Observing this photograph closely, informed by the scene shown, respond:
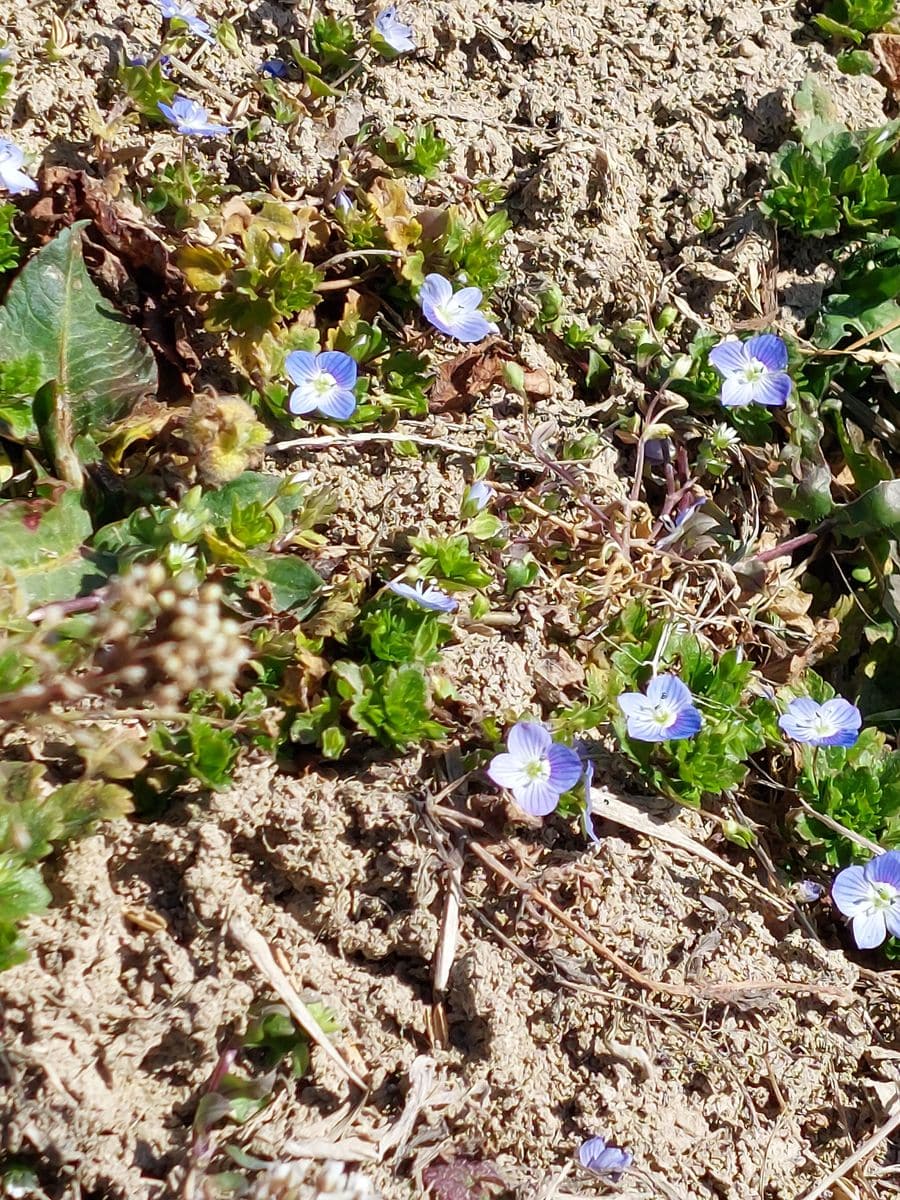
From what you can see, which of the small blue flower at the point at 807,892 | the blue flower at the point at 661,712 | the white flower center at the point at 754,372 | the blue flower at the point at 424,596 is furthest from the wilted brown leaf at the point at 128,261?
the small blue flower at the point at 807,892

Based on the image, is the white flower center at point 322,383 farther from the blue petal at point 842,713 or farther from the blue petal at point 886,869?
the blue petal at point 886,869

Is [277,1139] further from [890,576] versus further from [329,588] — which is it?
[890,576]

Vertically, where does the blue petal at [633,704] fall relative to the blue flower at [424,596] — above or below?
below

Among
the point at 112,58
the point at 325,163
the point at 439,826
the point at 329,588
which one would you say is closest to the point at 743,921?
the point at 439,826

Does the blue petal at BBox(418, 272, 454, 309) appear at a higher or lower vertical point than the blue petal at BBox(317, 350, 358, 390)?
higher

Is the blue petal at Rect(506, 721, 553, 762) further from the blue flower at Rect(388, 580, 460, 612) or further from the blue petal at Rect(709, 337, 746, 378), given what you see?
the blue petal at Rect(709, 337, 746, 378)

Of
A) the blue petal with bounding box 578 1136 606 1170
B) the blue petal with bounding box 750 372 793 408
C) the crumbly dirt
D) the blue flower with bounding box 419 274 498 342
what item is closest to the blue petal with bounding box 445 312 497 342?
the blue flower with bounding box 419 274 498 342
